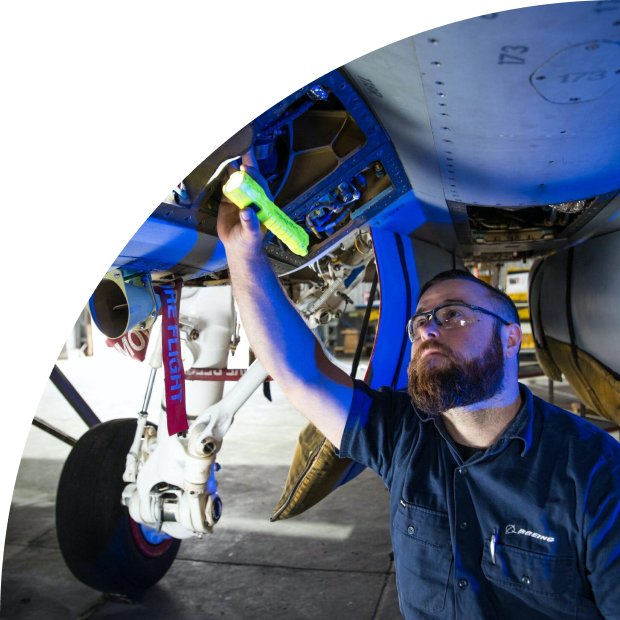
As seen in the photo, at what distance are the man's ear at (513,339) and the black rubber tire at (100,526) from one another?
6.70 feet

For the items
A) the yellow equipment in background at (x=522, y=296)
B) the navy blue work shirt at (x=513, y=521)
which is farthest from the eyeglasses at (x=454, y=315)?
the yellow equipment in background at (x=522, y=296)

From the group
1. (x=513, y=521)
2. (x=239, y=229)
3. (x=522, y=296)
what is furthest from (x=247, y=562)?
(x=522, y=296)

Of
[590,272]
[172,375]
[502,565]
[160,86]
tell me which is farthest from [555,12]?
[590,272]

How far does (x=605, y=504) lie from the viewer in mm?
1210

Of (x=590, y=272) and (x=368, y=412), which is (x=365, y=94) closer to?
(x=368, y=412)

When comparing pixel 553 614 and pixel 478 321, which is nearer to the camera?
pixel 553 614

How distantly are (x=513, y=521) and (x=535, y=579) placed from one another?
0.40 ft

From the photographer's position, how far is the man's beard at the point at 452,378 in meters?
1.38

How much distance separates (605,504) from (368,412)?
0.60 metres

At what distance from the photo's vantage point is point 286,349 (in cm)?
157

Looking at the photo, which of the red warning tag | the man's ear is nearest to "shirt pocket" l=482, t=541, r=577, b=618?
the man's ear

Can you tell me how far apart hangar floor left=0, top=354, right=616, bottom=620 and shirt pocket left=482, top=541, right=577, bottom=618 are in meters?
1.35

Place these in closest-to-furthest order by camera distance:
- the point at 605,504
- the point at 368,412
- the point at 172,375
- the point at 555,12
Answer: the point at 555,12 < the point at 605,504 < the point at 368,412 < the point at 172,375

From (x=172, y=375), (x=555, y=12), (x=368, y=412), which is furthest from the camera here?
(x=172, y=375)
